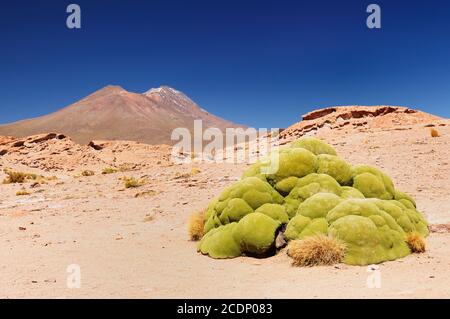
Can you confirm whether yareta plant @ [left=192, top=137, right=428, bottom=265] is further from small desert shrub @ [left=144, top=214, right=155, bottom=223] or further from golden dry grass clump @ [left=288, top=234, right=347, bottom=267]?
small desert shrub @ [left=144, top=214, right=155, bottom=223]

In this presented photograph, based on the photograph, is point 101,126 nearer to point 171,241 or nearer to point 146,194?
point 146,194

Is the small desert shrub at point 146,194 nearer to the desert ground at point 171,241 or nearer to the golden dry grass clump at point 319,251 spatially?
the desert ground at point 171,241

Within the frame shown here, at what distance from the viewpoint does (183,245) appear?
1090cm

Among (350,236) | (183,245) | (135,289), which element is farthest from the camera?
(183,245)

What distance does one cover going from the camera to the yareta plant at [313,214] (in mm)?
8102

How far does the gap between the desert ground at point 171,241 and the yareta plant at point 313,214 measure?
1.10 feet

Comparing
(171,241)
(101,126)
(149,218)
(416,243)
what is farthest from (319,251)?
(101,126)

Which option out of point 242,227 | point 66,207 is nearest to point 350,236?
point 242,227

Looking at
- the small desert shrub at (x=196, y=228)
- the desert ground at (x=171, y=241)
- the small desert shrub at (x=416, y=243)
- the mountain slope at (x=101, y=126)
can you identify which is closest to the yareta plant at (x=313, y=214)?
the small desert shrub at (x=416, y=243)

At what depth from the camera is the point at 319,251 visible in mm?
7875

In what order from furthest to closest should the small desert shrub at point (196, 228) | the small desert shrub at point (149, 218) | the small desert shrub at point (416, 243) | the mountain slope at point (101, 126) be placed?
the mountain slope at point (101, 126) → the small desert shrub at point (149, 218) → the small desert shrub at point (196, 228) → the small desert shrub at point (416, 243)
